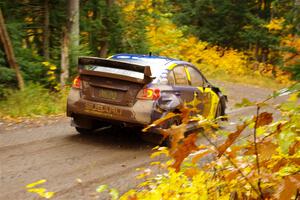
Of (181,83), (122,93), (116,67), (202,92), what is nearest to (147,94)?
(122,93)

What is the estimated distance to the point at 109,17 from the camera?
17.0 meters

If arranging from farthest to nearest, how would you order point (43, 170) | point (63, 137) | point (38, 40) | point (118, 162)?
point (38, 40) → point (63, 137) → point (118, 162) → point (43, 170)

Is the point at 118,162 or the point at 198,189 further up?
the point at 198,189

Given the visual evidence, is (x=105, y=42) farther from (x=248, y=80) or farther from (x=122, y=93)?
(x=248, y=80)

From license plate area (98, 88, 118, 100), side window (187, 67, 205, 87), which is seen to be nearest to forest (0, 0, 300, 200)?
side window (187, 67, 205, 87)

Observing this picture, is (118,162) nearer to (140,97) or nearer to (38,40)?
(140,97)

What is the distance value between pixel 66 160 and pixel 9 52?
6.18 metres

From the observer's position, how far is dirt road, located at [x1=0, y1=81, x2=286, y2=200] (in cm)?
615

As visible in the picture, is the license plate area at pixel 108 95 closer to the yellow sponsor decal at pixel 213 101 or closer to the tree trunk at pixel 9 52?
the yellow sponsor decal at pixel 213 101

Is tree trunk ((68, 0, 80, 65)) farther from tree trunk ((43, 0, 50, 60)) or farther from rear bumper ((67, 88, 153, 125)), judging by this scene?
rear bumper ((67, 88, 153, 125))

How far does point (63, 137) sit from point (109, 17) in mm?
8826

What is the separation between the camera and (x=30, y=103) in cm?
1199

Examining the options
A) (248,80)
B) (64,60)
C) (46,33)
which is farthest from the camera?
(248,80)

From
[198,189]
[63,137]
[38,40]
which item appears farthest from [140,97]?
[38,40]
